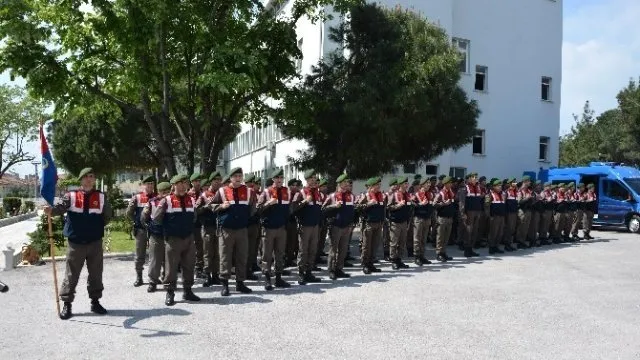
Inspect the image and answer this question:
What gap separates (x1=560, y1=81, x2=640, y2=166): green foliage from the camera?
40.3 meters

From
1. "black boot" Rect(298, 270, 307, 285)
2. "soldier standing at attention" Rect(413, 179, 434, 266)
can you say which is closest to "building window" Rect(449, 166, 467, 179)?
"soldier standing at attention" Rect(413, 179, 434, 266)

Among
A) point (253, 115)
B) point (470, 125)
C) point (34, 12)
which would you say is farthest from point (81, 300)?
point (470, 125)

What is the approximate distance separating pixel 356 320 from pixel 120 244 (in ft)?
42.4

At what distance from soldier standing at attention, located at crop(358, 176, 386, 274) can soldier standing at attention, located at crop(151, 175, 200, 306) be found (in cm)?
421

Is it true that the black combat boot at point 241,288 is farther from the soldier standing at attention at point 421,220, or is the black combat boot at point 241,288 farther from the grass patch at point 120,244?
the grass patch at point 120,244

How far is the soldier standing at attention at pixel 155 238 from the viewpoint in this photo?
9688mm

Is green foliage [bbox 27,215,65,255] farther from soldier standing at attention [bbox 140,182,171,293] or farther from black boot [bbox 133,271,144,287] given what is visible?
soldier standing at attention [bbox 140,182,171,293]

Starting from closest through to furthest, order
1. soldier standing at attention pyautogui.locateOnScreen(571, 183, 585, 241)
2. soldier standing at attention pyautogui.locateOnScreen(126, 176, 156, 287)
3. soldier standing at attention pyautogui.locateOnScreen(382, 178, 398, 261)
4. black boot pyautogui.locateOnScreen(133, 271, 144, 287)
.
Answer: black boot pyautogui.locateOnScreen(133, 271, 144, 287)
soldier standing at attention pyautogui.locateOnScreen(126, 176, 156, 287)
soldier standing at attention pyautogui.locateOnScreen(382, 178, 398, 261)
soldier standing at attention pyautogui.locateOnScreen(571, 183, 585, 241)

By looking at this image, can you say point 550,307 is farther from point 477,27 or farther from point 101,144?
point 101,144

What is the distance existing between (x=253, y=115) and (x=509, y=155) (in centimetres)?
1588

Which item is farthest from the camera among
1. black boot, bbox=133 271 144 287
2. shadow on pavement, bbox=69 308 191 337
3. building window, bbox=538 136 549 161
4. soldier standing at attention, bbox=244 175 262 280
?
building window, bbox=538 136 549 161

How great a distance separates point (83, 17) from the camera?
15797 millimetres

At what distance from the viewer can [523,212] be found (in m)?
17.2

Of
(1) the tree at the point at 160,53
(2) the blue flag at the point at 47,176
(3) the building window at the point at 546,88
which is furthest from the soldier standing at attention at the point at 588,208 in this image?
(2) the blue flag at the point at 47,176
